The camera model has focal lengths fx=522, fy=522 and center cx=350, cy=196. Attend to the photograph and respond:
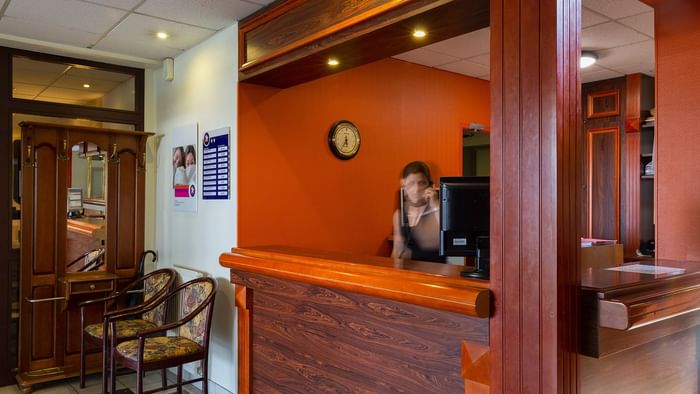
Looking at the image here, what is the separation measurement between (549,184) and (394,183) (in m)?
3.10

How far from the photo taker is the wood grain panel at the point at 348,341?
2025 mm

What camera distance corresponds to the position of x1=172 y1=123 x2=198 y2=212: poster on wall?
13.9 ft

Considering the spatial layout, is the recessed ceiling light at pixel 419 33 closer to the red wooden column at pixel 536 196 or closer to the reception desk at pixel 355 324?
the red wooden column at pixel 536 196

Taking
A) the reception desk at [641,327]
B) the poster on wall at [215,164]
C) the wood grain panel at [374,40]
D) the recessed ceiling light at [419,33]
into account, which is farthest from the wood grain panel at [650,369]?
the poster on wall at [215,164]

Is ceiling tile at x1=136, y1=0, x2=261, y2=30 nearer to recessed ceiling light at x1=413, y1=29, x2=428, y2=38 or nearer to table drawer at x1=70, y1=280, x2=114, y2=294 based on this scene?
recessed ceiling light at x1=413, y1=29, x2=428, y2=38

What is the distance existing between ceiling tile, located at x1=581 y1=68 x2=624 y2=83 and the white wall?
3431mm

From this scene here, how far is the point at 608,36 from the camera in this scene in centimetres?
402

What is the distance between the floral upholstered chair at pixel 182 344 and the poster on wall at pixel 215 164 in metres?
0.65

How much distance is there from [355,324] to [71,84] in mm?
3628

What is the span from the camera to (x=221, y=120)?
3.88m

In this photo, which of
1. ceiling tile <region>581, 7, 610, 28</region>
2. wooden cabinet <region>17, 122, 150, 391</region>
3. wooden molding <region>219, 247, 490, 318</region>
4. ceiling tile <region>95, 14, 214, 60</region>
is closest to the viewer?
wooden molding <region>219, 247, 490, 318</region>

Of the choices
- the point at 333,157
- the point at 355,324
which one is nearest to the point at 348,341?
the point at 355,324

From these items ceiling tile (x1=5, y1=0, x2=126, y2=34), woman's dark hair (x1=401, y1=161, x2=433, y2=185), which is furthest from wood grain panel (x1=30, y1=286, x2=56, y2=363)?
woman's dark hair (x1=401, y1=161, x2=433, y2=185)

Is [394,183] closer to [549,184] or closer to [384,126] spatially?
[384,126]
